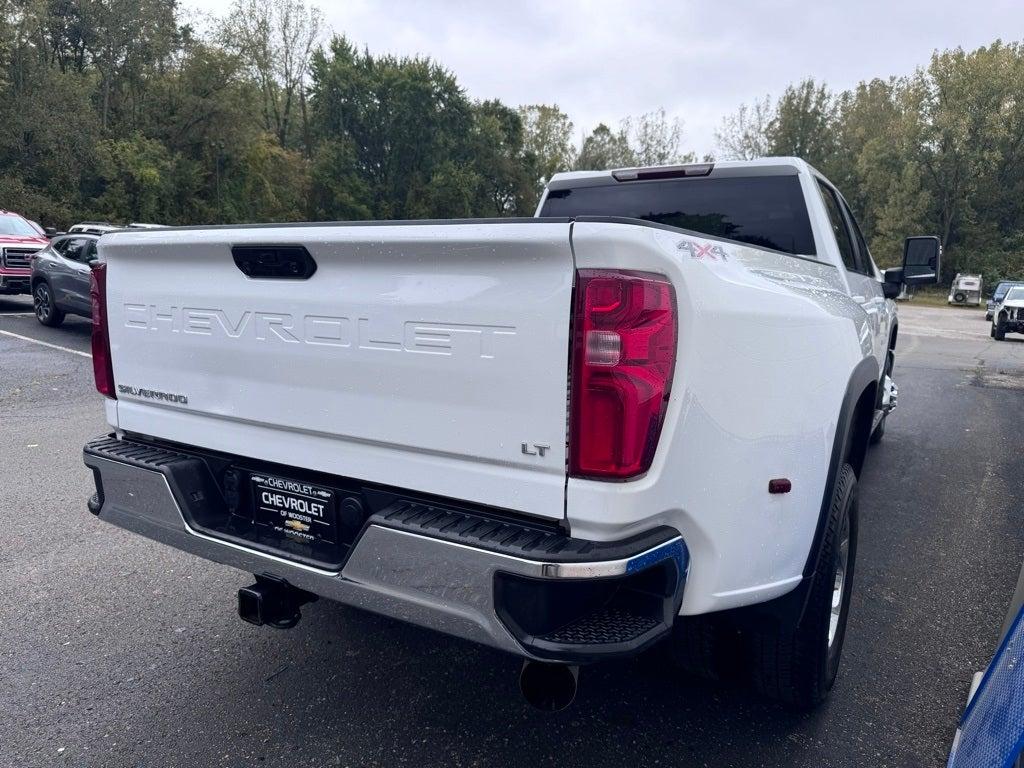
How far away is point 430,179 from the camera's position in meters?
49.7

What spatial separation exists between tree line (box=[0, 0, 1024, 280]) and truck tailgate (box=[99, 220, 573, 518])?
92.5 ft

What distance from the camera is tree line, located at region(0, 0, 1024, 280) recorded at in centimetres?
2802

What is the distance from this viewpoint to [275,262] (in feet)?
7.50

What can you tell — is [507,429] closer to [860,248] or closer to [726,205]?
[726,205]

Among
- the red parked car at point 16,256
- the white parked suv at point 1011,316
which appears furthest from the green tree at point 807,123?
the red parked car at point 16,256

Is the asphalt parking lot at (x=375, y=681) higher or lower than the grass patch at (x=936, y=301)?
higher

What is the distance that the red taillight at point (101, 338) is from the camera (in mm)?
2803

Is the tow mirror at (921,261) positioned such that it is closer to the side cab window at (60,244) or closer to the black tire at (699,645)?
the black tire at (699,645)

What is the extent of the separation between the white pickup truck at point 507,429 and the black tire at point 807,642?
0.03ft

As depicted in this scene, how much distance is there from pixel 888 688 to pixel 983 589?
1.32 metres

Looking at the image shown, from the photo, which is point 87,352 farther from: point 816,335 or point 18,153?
point 18,153

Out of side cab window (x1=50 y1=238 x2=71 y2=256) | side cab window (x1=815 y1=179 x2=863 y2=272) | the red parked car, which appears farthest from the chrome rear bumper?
the red parked car

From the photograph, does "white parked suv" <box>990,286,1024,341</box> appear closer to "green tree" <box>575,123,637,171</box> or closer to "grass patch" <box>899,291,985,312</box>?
"grass patch" <box>899,291,985,312</box>

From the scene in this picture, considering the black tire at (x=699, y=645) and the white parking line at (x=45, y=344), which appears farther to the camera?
the white parking line at (x=45, y=344)
